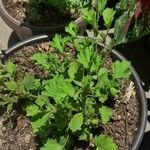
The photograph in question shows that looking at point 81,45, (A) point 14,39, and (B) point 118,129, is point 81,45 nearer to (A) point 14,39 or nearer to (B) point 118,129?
(B) point 118,129

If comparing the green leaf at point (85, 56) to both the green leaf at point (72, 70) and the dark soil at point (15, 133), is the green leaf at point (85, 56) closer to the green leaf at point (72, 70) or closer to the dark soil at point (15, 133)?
the green leaf at point (72, 70)

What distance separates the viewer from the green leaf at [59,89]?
1.48 m

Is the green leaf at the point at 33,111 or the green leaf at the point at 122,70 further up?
the green leaf at the point at 122,70

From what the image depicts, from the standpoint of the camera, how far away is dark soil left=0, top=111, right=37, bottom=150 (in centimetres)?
182

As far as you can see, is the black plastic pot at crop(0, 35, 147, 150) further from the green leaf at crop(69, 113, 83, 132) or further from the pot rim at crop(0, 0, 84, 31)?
the green leaf at crop(69, 113, 83, 132)

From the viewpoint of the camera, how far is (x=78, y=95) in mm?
1611

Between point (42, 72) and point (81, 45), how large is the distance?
0.34 meters

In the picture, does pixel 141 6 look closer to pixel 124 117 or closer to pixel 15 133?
pixel 124 117

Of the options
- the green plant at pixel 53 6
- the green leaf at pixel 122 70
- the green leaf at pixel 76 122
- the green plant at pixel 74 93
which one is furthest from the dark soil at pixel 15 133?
the green plant at pixel 53 6

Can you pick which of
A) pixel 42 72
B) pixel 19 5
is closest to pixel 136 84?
pixel 42 72

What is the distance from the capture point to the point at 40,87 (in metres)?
1.77

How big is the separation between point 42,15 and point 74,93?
2.91 ft

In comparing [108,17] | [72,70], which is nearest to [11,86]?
[72,70]

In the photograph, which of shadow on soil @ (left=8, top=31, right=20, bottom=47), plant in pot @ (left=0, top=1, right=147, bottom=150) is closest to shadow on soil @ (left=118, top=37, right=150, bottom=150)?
plant in pot @ (left=0, top=1, right=147, bottom=150)
